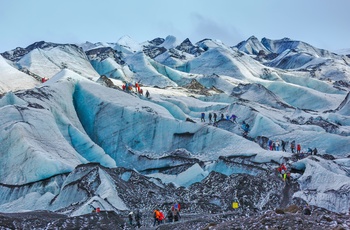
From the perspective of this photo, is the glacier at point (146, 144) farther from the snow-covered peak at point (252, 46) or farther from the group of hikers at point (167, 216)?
the snow-covered peak at point (252, 46)

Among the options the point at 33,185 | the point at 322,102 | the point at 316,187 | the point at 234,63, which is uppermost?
the point at 234,63

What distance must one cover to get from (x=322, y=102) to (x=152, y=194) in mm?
37177

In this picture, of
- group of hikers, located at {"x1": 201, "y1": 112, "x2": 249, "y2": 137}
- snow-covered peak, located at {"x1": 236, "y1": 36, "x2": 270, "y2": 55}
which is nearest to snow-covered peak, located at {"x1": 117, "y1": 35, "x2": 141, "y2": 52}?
snow-covered peak, located at {"x1": 236, "y1": 36, "x2": 270, "y2": 55}

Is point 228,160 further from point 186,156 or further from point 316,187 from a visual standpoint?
point 316,187

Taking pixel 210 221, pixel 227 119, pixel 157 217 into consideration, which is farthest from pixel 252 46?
pixel 210 221

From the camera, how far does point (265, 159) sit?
36.9 meters

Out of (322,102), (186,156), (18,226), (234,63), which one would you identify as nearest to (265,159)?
(186,156)

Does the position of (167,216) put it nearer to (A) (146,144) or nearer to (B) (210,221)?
(B) (210,221)

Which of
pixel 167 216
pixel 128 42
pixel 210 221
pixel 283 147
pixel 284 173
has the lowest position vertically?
pixel 167 216

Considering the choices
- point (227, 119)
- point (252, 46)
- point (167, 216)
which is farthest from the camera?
point (252, 46)

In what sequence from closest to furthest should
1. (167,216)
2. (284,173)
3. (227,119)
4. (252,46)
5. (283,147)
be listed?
(167,216)
(284,173)
(283,147)
(227,119)
(252,46)

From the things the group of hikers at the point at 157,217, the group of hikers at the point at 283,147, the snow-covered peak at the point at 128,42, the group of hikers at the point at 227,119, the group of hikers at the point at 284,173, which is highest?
the snow-covered peak at the point at 128,42

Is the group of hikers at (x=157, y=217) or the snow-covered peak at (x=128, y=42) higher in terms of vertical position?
the snow-covered peak at (x=128, y=42)

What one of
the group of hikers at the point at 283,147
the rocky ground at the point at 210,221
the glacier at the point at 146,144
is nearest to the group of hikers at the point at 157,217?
the rocky ground at the point at 210,221
